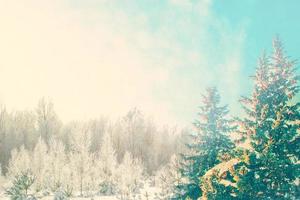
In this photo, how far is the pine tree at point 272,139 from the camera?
66.8 feet

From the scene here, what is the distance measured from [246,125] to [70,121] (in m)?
80.8

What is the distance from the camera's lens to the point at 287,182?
2041cm

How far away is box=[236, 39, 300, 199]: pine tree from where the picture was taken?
66.8ft

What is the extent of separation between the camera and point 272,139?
20.9 meters

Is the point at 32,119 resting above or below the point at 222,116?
above

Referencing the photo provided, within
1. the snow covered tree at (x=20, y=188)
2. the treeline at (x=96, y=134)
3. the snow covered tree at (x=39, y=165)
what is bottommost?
the snow covered tree at (x=20, y=188)

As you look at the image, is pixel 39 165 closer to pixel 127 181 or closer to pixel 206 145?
pixel 127 181

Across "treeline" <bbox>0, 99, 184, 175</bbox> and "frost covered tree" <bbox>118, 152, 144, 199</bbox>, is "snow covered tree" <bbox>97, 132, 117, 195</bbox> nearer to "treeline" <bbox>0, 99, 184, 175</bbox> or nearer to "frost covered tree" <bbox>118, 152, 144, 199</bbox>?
"frost covered tree" <bbox>118, 152, 144, 199</bbox>

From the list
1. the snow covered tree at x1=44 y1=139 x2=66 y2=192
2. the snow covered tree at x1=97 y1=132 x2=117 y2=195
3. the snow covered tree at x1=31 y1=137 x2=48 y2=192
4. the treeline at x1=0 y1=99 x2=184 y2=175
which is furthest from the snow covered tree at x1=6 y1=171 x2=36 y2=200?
the treeline at x1=0 y1=99 x2=184 y2=175

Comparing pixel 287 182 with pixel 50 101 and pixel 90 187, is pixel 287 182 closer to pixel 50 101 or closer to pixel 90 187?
pixel 90 187

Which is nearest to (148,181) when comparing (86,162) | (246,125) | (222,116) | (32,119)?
(86,162)

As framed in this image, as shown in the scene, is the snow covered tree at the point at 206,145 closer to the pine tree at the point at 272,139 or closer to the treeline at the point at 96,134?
the pine tree at the point at 272,139

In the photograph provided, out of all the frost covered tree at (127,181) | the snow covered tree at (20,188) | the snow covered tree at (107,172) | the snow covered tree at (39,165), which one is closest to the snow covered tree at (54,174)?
the snow covered tree at (39,165)

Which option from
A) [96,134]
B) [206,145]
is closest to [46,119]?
[96,134]
